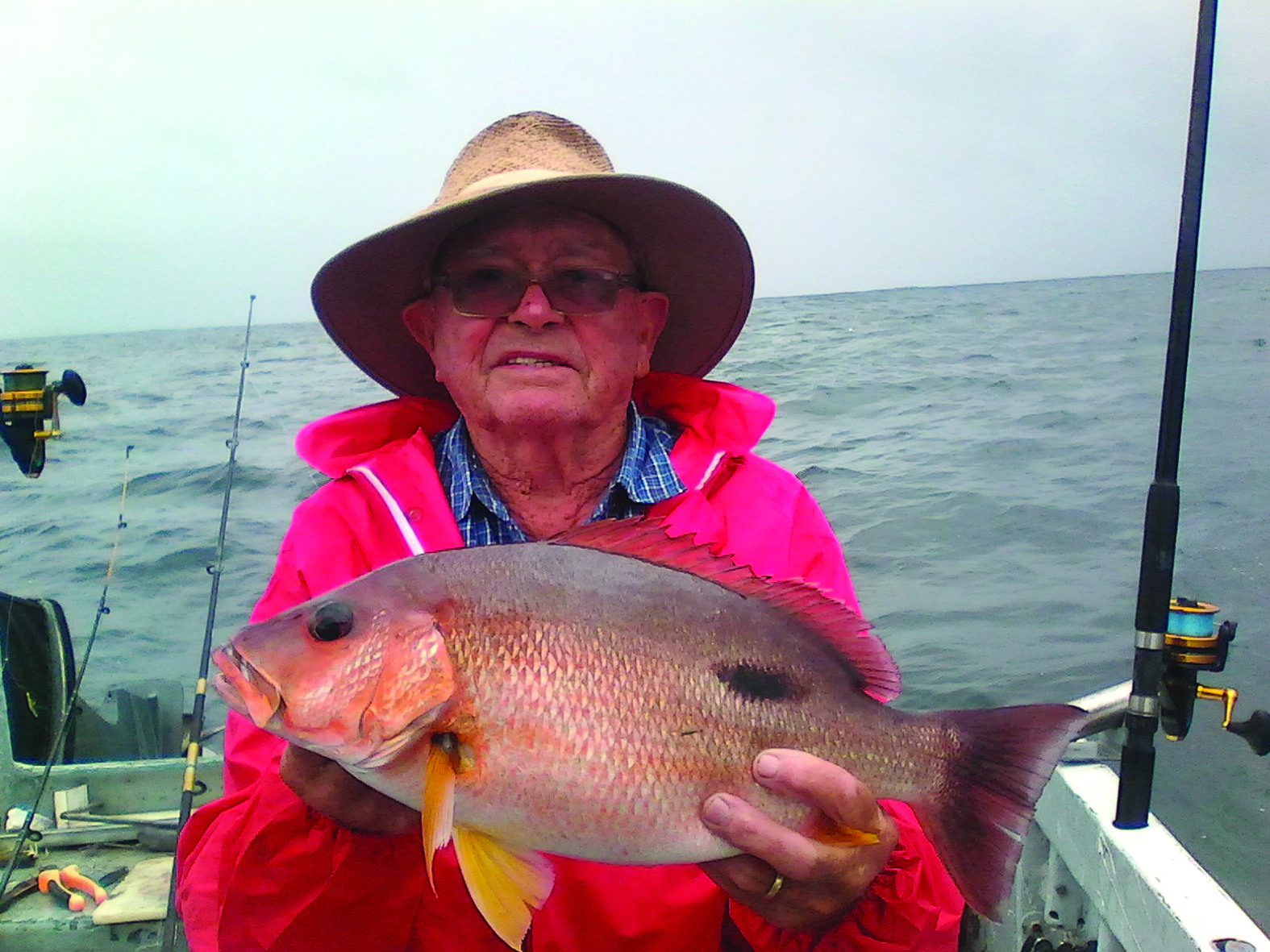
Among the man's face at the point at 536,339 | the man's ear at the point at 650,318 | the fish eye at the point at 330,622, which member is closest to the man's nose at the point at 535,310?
the man's face at the point at 536,339

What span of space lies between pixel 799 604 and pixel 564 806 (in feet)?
1.77

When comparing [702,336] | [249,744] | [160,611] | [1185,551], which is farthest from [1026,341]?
[249,744]

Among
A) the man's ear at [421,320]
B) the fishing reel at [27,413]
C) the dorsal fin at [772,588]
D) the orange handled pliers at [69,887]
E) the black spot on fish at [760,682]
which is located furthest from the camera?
the fishing reel at [27,413]

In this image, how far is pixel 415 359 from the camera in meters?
2.75

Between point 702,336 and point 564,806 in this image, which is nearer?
point 564,806

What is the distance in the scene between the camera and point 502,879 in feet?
4.90

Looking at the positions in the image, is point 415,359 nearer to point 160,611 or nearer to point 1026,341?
point 160,611

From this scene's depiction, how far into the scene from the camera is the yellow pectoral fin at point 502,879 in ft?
4.78

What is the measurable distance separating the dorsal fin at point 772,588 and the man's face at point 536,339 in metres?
0.59

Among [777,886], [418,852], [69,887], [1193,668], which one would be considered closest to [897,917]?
[777,886]

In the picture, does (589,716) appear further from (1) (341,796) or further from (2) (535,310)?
(2) (535,310)

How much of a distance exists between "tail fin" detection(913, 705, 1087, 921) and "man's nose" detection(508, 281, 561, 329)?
3.95ft

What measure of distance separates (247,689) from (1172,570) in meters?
2.44

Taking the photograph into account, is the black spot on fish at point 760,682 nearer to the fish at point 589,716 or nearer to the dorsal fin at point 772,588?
the fish at point 589,716
